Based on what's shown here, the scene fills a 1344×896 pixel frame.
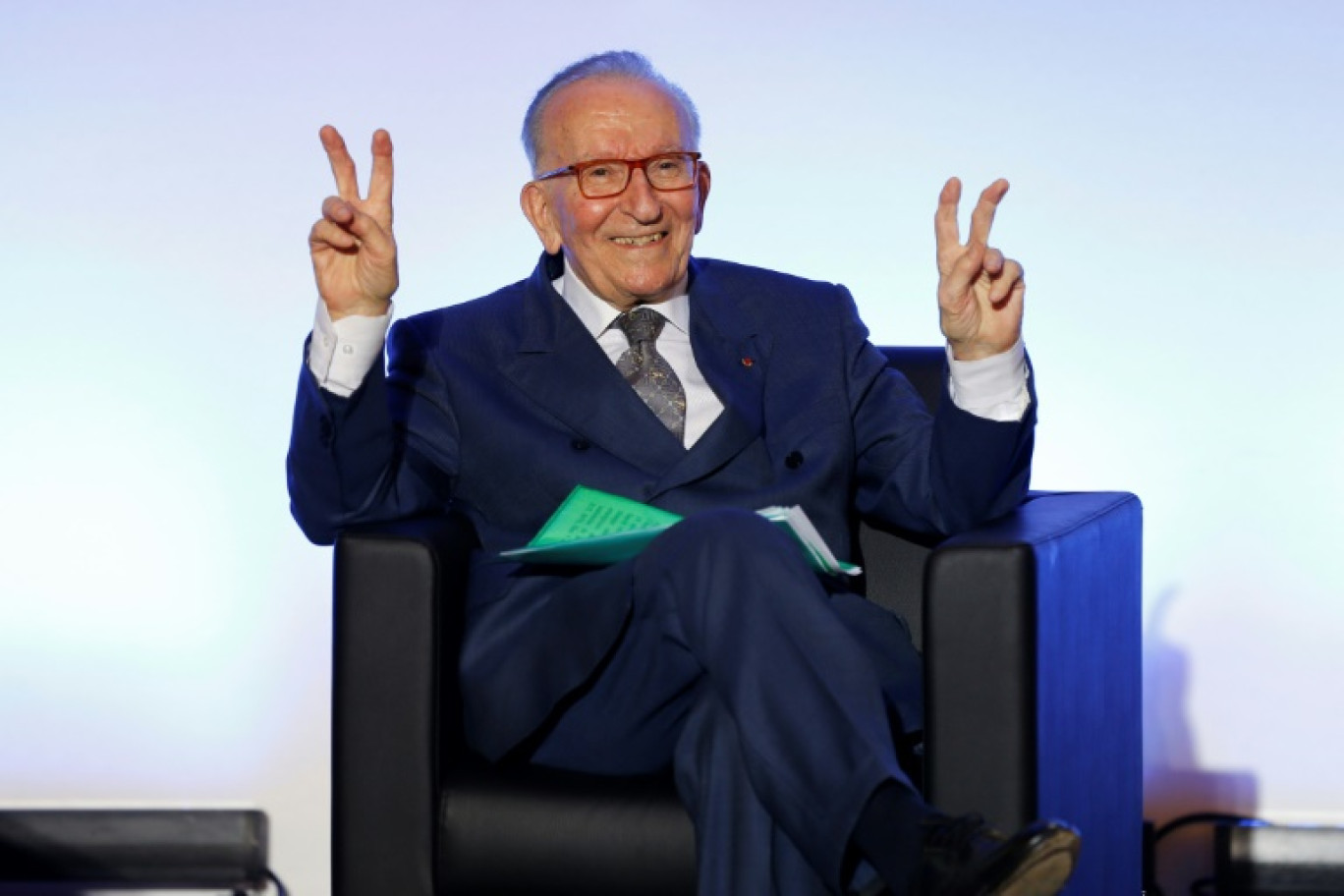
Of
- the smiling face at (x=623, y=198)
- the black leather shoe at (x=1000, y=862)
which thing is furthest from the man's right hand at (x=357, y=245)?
the black leather shoe at (x=1000, y=862)

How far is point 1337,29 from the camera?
2986 mm

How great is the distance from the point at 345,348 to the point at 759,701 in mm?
618

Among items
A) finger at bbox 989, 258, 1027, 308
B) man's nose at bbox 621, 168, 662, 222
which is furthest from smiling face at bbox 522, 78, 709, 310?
finger at bbox 989, 258, 1027, 308

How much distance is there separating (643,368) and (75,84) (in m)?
1.10

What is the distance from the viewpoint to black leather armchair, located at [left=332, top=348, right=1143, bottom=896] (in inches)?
77.2

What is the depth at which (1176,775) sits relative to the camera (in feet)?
9.95

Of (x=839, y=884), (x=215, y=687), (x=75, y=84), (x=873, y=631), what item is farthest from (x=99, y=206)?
(x=839, y=884)

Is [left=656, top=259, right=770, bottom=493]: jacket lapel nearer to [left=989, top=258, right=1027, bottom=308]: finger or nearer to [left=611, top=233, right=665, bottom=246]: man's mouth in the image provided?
[left=611, top=233, right=665, bottom=246]: man's mouth

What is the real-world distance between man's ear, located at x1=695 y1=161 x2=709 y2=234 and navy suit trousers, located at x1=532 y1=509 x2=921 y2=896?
2.03 feet

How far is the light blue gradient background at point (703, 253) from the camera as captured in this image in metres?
2.98

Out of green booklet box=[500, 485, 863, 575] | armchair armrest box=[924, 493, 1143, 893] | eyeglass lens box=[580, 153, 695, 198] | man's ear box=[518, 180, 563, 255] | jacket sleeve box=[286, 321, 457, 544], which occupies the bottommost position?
armchair armrest box=[924, 493, 1143, 893]

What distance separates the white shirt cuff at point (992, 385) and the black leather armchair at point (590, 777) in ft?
0.37

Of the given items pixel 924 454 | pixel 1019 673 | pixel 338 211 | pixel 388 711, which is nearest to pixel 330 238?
pixel 338 211

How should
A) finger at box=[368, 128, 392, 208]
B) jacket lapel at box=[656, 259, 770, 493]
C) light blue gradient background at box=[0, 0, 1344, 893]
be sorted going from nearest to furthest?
finger at box=[368, 128, 392, 208]
jacket lapel at box=[656, 259, 770, 493]
light blue gradient background at box=[0, 0, 1344, 893]
